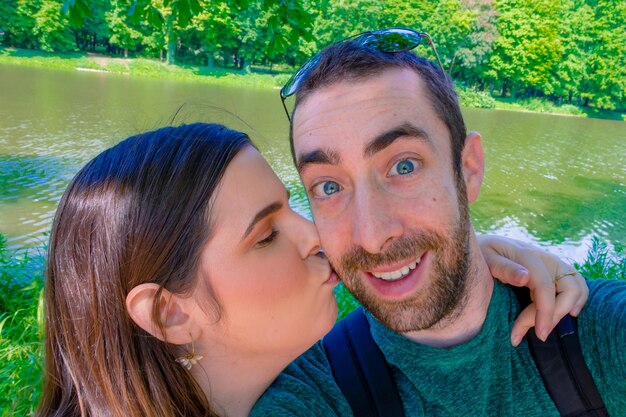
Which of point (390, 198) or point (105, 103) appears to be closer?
point (390, 198)

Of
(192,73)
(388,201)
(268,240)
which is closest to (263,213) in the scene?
(268,240)

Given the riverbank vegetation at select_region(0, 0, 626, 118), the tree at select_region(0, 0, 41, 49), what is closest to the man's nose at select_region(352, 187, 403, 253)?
the riverbank vegetation at select_region(0, 0, 626, 118)

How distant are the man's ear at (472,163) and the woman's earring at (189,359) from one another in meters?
1.21

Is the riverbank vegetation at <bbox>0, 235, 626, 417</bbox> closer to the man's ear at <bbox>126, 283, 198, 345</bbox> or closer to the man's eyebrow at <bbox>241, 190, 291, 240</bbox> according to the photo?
the man's ear at <bbox>126, 283, 198, 345</bbox>

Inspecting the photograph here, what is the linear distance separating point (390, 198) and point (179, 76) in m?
37.4

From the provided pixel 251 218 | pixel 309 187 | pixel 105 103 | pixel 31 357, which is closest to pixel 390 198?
pixel 309 187

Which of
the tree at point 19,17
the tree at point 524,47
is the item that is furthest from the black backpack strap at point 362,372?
the tree at point 524,47

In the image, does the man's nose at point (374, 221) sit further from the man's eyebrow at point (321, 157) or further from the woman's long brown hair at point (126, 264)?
the woman's long brown hair at point (126, 264)

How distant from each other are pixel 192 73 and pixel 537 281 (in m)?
38.2

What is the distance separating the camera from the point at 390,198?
5.41 feet

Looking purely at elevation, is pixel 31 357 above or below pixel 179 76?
above

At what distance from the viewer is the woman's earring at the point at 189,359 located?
5.04 feet

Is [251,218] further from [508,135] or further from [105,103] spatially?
[508,135]

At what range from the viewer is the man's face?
1640mm
